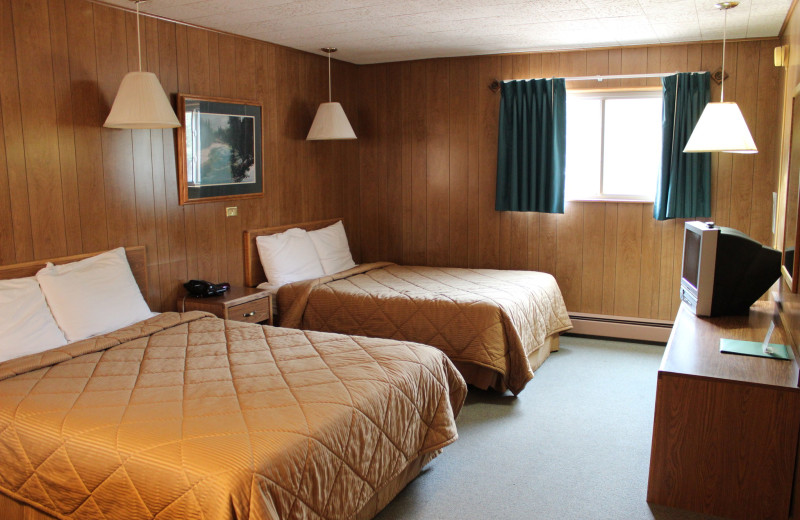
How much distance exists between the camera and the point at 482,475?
3055 mm

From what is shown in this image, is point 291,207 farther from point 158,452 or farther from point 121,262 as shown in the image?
point 158,452

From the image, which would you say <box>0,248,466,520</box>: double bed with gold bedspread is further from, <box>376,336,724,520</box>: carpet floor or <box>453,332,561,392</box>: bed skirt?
<box>453,332,561,392</box>: bed skirt

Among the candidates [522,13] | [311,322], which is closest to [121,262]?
[311,322]

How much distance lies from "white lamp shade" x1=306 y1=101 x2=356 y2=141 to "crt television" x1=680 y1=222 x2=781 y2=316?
265cm

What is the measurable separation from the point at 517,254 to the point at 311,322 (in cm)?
198

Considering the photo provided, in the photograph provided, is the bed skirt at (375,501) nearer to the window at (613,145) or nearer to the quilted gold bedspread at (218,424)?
the quilted gold bedspread at (218,424)

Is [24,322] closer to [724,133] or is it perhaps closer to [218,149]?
[218,149]

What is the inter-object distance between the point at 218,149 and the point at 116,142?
0.78 m

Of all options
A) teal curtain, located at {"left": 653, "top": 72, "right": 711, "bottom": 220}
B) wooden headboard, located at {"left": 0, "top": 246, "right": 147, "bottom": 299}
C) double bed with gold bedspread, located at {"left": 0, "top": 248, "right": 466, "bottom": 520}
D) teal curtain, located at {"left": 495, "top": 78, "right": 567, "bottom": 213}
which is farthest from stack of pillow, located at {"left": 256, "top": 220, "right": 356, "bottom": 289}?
teal curtain, located at {"left": 653, "top": 72, "right": 711, "bottom": 220}

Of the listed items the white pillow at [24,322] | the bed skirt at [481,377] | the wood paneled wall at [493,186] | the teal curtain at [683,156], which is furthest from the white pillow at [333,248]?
the teal curtain at [683,156]

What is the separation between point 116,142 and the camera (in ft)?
12.0

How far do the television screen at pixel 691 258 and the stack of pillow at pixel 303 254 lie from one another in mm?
2569

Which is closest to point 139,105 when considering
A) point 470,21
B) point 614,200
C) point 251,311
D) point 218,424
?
point 251,311

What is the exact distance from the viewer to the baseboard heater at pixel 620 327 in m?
5.09
